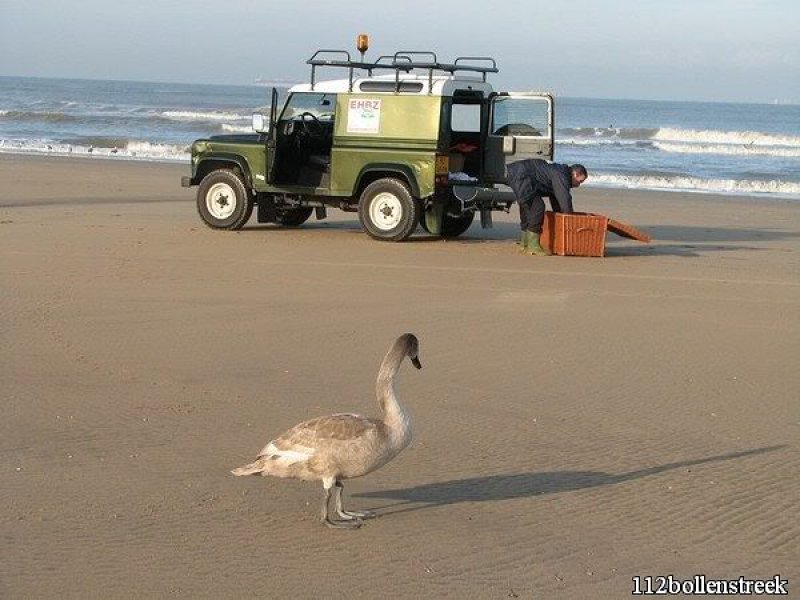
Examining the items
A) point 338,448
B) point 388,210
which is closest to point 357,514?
point 338,448

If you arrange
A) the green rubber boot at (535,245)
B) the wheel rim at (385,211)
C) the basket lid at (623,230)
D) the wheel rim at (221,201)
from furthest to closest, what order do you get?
the wheel rim at (221,201), the wheel rim at (385,211), the green rubber boot at (535,245), the basket lid at (623,230)

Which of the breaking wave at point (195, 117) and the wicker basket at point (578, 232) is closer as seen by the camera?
the wicker basket at point (578, 232)

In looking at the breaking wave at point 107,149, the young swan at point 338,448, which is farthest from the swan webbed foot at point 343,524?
the breaking wave at point 107,149

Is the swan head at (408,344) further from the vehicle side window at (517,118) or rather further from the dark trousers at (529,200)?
the vehicle side window at (517,118)

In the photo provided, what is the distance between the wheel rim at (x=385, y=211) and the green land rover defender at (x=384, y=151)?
0.04 ft

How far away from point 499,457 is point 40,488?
2.35 m

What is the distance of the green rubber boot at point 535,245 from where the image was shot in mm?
15539

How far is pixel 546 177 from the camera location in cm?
1544

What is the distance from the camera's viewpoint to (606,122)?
83.6m

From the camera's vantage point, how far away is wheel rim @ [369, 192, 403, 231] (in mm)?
16344

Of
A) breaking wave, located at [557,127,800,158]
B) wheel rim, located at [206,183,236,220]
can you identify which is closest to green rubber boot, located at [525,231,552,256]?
wheel rim, located at [206,183,236,220]

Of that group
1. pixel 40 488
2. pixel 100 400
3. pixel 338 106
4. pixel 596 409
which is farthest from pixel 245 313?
pixel 338 106

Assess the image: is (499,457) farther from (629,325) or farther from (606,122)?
(606,122)

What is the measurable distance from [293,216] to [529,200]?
4.13m
